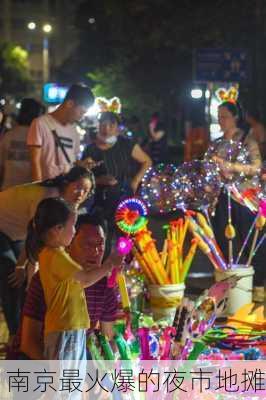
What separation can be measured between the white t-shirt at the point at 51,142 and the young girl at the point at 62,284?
2.27 meters

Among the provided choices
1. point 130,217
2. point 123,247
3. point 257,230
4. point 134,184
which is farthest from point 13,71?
point 123,247

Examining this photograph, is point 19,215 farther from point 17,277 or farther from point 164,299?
point 164,299

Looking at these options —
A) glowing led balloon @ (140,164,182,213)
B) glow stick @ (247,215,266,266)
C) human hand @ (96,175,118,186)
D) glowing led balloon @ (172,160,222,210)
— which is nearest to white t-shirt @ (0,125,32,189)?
human hand @ (96,175,118,186)

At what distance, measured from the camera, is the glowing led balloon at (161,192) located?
623cm

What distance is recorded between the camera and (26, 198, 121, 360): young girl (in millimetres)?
3781

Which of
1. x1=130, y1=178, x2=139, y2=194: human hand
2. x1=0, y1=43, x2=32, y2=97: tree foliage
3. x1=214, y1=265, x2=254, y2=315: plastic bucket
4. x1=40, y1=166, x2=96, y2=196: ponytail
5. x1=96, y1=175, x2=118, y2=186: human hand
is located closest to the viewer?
x1=40, y1=166, x2=96, y2=196: ponytail

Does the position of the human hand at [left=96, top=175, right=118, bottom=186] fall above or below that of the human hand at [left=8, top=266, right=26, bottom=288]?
above

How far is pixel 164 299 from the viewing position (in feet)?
20.1

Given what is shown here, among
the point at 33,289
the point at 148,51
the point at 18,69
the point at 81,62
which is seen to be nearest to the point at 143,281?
the point at 33,289

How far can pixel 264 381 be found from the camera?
4.50 m

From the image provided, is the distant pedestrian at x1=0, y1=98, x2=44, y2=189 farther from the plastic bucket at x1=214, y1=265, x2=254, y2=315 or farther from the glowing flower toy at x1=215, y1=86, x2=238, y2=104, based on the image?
the glowing flower toy at x1=215, y1=86, x2=238, y2=104

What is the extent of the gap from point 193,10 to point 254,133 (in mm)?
12335

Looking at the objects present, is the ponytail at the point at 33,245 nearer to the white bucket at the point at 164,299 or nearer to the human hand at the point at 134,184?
the white bucket at the point at 164,299

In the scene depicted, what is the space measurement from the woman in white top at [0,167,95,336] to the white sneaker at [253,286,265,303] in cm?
229
